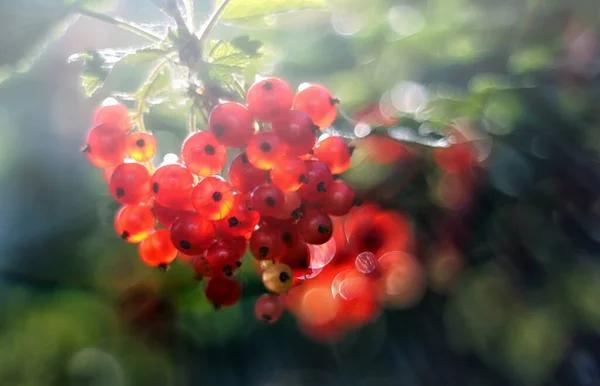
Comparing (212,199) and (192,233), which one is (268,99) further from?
(192,233)

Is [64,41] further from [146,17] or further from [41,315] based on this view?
[41,315]

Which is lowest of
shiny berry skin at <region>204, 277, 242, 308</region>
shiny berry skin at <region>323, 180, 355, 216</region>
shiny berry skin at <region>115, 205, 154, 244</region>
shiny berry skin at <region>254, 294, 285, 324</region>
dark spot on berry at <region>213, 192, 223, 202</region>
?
shiny berry skin at <region>254, 294, 285, 324</region>

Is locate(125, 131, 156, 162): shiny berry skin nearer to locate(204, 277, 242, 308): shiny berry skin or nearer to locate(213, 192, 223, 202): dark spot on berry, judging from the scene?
locate(213, 192, 223, 202): dark spot on berry

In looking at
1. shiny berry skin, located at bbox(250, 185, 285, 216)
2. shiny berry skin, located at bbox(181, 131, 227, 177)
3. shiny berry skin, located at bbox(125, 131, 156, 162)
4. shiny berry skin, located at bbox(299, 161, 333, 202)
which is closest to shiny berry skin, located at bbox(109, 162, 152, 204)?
shiny berry skin, located at bbox(125, 131, 156, 162)

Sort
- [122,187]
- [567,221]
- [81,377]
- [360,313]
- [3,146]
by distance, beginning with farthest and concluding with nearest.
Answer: [81,377]
[3,146]
[360,313]
[567,221]
[122,187]

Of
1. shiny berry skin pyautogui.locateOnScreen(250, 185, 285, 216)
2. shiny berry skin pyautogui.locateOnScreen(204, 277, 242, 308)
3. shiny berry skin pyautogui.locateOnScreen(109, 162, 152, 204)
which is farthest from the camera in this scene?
shiny berry skin pyautogui.locateOnScreen(204, 277, 242, 308)

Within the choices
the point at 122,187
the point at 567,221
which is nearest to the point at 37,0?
the point at 122,187
